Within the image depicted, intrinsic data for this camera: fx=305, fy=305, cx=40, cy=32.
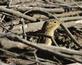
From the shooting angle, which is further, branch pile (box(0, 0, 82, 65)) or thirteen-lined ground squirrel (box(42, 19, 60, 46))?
thirteen-lined ground squirrel (box(42, 19, 60, 46))

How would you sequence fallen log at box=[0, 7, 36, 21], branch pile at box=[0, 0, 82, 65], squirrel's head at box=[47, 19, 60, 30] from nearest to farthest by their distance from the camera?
branch pile at box=[0, 0, 82, 65] → squirrel's head at box=[47, 19, 60, 30] → fallen log at box=[0, 7, 36, 21]

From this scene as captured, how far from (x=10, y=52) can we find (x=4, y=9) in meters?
0.62

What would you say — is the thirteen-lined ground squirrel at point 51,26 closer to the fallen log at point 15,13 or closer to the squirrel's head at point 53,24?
the squirrel's head at point 53,24

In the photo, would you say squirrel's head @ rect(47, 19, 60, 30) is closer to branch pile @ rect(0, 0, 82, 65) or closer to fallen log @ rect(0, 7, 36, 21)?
branch pile @ rect(0, 0, 82, 65)

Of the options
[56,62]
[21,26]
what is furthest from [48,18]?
[56,62]

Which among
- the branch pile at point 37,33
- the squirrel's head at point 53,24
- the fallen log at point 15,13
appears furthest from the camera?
the fallen log at point 15,13

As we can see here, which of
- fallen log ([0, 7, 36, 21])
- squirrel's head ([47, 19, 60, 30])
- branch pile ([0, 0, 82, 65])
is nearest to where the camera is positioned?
branch pile ([0, 0, 82, 65])

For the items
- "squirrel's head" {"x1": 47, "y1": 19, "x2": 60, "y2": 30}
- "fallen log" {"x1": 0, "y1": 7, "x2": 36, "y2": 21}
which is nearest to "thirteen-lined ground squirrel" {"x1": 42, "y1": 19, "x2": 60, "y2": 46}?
"squirrel's head" {"x1": 47, "y1": 19, "x2": 60, "y2": 30}

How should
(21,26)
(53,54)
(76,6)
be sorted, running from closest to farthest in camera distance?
1. (53,54)
2. (21,26)
3. (76,6)

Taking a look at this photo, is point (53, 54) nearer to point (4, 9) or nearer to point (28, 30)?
point (28, 30)

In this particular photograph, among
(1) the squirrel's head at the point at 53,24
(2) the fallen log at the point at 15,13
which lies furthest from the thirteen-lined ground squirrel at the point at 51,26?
(2) the fallen log at the point at 15,13

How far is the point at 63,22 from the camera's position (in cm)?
299

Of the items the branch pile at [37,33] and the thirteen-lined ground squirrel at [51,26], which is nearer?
the branch pile at [37,33]

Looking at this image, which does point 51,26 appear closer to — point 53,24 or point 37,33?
point 53,24
